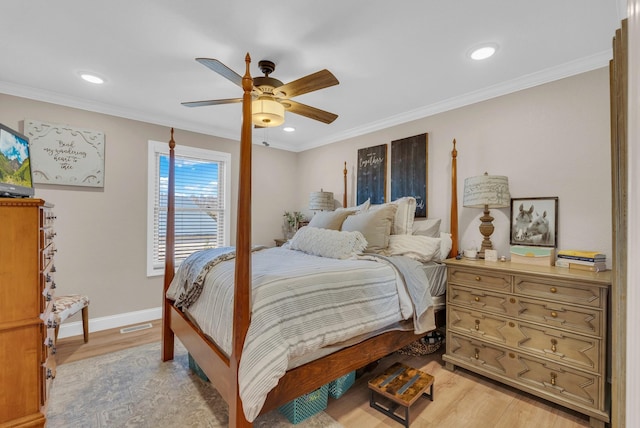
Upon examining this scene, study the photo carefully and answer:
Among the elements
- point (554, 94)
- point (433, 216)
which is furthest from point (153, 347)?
point (554, 94)

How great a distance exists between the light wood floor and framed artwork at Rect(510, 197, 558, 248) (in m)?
1.17

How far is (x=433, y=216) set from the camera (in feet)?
10.4

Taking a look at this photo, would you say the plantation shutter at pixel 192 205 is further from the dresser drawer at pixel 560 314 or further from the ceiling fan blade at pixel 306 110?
the dresser drawer at pixel 560 314

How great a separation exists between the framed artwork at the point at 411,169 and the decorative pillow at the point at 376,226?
55 centimetres

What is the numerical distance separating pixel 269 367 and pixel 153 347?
6.73ft

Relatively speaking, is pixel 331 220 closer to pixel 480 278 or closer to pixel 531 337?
pixel 480 278

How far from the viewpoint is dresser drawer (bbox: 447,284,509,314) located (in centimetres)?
213

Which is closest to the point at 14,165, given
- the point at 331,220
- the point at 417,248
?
the point at 331,220

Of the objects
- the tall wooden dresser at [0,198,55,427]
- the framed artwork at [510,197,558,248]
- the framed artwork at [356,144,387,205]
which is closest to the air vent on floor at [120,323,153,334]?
the tall wooden dresser at [0,198,55,427]

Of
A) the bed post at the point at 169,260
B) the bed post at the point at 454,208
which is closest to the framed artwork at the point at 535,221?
the bed post at the point at 454,208

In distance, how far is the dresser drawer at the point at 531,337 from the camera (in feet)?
5.82

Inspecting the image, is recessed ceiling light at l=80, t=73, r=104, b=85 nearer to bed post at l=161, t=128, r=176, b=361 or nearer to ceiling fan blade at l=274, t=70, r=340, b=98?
bed post at l=161, t=128, r=176, b=361

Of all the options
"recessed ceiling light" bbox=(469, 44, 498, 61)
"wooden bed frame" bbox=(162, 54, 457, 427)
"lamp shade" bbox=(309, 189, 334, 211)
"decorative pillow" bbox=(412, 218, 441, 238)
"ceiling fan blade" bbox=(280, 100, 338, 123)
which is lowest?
"wooden bed frame" bbox=(162, 54, 457, 427)

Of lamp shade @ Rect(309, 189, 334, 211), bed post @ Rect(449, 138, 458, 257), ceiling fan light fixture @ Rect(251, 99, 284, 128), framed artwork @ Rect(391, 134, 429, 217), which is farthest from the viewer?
lamp shade @ Rect(309, 189, 334, 211)
